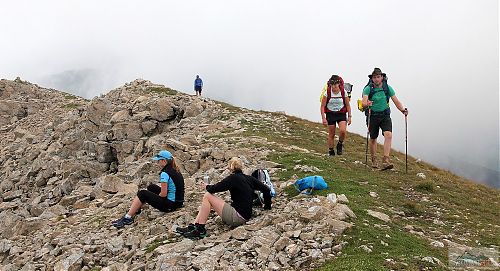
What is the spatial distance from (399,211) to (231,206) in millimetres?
5391

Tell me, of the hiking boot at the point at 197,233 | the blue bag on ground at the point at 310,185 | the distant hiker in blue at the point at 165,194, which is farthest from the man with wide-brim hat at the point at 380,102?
the hiking boot at the point at 197,233

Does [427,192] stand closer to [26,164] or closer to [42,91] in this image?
[26,164]

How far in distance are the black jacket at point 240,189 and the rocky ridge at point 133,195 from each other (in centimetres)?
45

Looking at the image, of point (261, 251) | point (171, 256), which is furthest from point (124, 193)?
point (261, 251)

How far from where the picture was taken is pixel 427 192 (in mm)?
15914

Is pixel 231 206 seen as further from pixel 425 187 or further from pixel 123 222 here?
pixel 425 187

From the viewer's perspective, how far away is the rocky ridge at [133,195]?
10484mm

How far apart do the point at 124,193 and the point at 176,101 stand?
13.6m

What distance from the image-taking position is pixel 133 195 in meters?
18.0

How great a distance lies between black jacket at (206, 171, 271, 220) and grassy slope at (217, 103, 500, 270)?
9.02 feet

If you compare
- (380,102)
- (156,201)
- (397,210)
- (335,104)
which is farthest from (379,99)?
(156,201)

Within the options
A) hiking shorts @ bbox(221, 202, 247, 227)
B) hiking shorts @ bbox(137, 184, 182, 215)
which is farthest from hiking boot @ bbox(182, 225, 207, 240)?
hiking shorts @ bbox(137, 184, 182, 215)

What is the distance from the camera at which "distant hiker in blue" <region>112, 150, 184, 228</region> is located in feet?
45.5

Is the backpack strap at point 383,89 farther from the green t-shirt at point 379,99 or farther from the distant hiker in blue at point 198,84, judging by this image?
the distant hiker in blue at point 198,84
